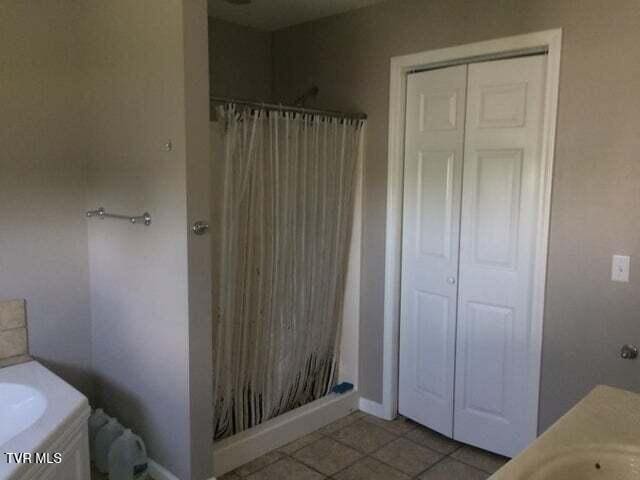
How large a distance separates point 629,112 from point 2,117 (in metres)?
2.63

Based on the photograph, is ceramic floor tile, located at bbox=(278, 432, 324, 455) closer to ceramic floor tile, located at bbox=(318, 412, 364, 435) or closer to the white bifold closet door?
ceramic floor tile, located at bbox=(318, 412, 364, 435)

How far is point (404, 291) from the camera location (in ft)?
10.1

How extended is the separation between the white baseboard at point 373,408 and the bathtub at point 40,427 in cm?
164

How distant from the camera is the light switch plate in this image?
89.1 inches

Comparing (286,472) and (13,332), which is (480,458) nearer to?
(286,472)

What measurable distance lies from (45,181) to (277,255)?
114 cm

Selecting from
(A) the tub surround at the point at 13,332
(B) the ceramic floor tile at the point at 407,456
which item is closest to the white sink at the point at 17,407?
(A) the tub surround at the point at 13,332

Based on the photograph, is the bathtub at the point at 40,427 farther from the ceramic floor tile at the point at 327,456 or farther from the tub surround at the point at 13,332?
the ceramic floor tile at the point at 327,456

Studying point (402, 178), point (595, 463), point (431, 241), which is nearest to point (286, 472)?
point (431, 241)

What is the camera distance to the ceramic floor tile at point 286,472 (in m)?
2.61

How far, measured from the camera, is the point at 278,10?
313 cm

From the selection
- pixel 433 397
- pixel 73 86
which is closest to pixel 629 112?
pixel 433 397

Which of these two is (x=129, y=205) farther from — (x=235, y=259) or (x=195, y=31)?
(x=195, y=31)

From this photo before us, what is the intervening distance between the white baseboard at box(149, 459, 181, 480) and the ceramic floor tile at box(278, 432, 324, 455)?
614mm
